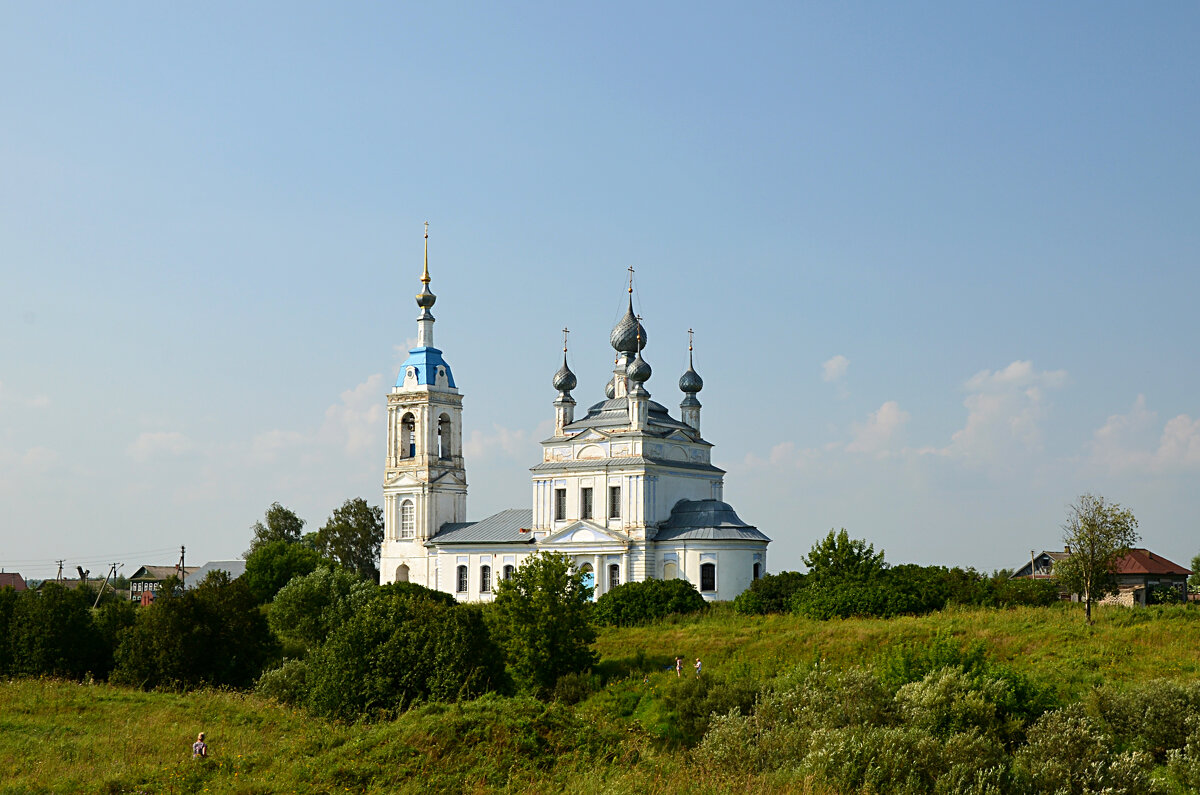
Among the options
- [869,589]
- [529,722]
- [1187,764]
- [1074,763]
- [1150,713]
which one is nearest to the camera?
[1074,763]

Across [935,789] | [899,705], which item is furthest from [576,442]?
[935,789]

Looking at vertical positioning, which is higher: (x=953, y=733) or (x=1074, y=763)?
(x=953, y=733)

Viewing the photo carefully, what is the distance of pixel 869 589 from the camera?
37.5m

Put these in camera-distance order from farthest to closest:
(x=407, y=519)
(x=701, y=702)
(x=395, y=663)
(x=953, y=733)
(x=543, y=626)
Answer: (x=407, y=519) → (x=543, y=626) → (x=395, y=663) → (x=701, y=702) → (x=953, y=733)

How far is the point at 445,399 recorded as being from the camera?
58.3m

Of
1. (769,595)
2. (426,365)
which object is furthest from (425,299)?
A: (769,595)

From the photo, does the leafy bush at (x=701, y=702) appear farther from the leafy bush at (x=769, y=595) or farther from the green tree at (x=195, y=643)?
the leafy bush at (x=769, y=595)

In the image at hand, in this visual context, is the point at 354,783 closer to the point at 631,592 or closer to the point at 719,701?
the point at 719,701

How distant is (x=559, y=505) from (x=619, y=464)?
408cm

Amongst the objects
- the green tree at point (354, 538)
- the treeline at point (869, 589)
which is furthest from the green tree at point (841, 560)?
the green tree at point (354, 538)

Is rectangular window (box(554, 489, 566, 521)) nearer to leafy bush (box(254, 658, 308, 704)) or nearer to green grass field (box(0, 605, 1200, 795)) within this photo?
green grass field (box(0, 605, 1200, 795))

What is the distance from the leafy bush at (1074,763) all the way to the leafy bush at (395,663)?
12210 mm

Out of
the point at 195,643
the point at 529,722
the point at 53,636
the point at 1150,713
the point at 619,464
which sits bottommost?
the point at 1150,713

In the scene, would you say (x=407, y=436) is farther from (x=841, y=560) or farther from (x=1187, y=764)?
(x=1187, y=764)
